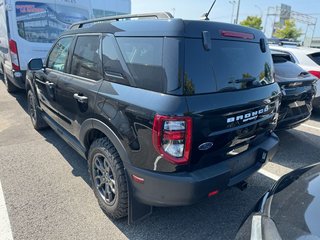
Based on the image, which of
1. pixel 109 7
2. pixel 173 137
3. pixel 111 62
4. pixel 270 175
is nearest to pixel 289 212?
pixel 173 137

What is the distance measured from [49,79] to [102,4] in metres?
15.7

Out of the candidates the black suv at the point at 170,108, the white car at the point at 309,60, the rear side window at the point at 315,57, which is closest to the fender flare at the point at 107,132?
the black suv at the point at 170,108

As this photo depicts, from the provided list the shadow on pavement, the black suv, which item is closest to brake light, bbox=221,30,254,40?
the black suv

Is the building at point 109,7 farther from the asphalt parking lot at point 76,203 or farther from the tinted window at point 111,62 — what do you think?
the tinted window at point 111,62

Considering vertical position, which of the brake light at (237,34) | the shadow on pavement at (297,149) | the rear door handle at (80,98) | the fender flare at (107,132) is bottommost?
the shadow on pavement at (297,149)

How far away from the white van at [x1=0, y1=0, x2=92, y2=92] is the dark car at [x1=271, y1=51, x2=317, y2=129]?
5425 mm

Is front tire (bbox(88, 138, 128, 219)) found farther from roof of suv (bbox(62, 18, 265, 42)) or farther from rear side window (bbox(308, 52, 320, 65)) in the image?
rear side window (bbox(308, 52, 320, 65))

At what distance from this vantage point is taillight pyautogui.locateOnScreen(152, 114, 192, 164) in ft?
6.15

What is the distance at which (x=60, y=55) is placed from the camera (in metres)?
3.57

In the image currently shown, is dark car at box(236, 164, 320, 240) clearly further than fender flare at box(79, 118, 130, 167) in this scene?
No

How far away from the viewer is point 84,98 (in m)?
2.70

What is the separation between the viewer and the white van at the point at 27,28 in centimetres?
591

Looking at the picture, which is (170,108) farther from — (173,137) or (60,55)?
(60,55)

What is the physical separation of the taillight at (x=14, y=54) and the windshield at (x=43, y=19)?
269mm
